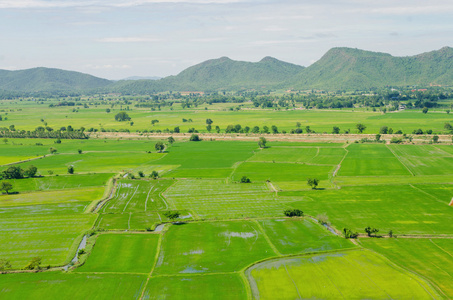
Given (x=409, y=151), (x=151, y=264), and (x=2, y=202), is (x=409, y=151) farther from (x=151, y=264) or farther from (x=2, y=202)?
(x=2, y=202)

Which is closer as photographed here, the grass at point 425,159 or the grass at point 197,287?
the grass at point 197,287

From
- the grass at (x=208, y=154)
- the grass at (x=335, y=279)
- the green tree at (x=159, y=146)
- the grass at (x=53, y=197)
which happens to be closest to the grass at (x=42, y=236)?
the grass at (x=53, y=197)

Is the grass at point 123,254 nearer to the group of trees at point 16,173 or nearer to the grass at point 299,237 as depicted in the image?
the grass at point 299,237

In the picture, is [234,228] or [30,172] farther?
[30,172]

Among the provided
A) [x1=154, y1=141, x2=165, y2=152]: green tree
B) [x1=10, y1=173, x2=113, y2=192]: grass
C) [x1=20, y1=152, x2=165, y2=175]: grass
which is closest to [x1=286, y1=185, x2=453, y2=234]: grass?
[x1=10, y1=173, x2=113, y2=192]: grass

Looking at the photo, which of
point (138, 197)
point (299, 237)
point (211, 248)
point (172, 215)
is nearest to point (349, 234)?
point (299, 237)

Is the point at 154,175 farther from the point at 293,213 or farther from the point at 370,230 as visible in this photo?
the point at 370,230
